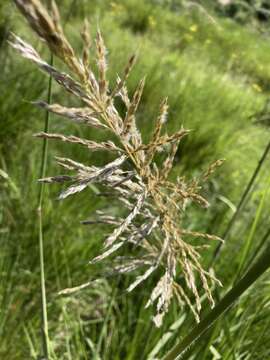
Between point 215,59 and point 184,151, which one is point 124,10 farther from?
point 184,151

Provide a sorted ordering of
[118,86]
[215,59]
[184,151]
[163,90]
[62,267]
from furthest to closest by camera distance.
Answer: [215,59]
[163,90]
[184,151]
[62,267]
[118,86]

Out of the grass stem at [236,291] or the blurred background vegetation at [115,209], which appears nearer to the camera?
the grass stem at [236,291]

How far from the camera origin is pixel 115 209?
164cm

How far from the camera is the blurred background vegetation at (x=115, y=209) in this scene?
903mm

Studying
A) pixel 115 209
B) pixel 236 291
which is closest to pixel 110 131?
pixel 236 291

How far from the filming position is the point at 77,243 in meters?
1.36

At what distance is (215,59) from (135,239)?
4.39 meters

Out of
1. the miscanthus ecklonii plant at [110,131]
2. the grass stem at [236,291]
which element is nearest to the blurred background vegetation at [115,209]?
the miscanthus ecklonii plant at [110,131]

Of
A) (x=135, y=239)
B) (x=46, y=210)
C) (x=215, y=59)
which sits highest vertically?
(x=135, y=239)

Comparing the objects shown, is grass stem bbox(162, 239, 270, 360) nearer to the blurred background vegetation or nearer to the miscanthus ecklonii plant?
the miscanthus ecklonii plant

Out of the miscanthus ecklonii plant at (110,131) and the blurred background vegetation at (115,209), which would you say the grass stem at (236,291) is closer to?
the miscanthus ecklonii plant at (110,131)

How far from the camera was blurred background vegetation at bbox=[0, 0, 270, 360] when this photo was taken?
903 mm

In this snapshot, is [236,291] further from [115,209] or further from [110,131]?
[115,209]

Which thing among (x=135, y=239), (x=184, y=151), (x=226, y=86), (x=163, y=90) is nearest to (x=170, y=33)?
(x=226, y=86)
